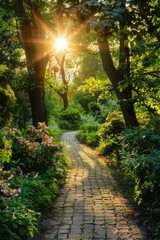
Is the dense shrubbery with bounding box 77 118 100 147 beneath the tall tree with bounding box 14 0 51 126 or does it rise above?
beneath

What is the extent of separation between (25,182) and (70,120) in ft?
83.5

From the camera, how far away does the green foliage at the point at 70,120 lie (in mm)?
30197

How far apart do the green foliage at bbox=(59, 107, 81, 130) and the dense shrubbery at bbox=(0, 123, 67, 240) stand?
21.3m

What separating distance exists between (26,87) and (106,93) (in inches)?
→ 104

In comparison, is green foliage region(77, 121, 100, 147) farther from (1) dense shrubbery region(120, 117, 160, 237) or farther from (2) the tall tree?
(1) dense shrubbery region(120, 117, 160, 237)

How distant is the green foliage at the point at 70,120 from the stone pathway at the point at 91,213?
20.8m

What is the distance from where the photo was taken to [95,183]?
27.6 ft

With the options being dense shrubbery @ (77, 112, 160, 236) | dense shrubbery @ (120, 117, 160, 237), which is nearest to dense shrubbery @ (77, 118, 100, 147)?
dense shrubbery @ (77, 112, 160, 236)

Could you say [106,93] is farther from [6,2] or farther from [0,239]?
[0,239]

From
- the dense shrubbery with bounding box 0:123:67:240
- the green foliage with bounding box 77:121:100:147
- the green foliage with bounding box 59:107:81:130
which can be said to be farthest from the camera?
the green foliage with bounding box 59:107:81:130

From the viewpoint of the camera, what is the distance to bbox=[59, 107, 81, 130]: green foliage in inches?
1189

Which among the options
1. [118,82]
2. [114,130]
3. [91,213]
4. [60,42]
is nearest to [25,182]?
[91,213]

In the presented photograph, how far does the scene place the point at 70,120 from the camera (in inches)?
1232

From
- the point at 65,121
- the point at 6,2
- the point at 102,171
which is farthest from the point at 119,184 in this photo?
the point at 65,121
